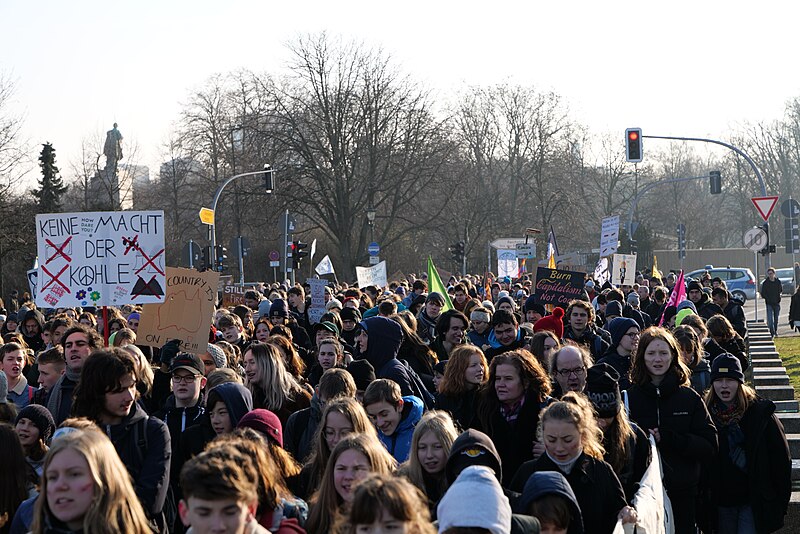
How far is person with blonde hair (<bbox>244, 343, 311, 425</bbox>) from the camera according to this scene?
812cm

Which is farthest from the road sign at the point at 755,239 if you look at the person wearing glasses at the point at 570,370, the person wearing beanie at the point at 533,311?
the person wearing glasses at the point at 570,370

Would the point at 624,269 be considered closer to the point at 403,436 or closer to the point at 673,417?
the point at 673,417

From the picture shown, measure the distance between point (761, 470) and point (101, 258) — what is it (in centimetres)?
687

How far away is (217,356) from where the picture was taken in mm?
10188

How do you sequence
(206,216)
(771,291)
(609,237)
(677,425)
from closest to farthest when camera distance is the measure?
1. (677,425)
2. (609,237)
3. (771,291)
4. (206,216)

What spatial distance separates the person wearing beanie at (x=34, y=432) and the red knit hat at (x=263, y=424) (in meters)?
1.13

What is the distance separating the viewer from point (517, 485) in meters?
6.07

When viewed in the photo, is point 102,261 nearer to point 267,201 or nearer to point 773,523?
point 773,523

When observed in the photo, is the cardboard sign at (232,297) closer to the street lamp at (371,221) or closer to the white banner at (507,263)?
the white banner at (507,263)

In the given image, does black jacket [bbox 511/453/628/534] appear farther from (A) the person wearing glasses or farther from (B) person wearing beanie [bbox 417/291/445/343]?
(B) person wearing beanie [bbox 417/291/445/343]

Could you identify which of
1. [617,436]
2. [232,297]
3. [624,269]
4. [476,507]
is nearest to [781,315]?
[624,269]

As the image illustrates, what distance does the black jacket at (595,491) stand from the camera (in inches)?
227

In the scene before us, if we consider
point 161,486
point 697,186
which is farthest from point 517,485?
point 697,186

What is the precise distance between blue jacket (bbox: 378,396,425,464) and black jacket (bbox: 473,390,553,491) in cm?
56
